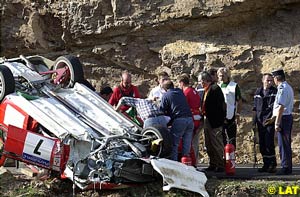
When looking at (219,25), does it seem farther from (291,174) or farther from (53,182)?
(53,182)

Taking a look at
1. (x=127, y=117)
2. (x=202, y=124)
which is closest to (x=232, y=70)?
(x=202, y=124)

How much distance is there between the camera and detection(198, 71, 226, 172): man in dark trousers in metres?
12.0

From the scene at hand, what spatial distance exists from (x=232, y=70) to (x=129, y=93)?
14.3 ft

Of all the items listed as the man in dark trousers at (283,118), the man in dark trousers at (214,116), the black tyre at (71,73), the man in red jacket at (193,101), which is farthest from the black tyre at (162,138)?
the black tyre at (71,73)

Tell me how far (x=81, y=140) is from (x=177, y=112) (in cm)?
183

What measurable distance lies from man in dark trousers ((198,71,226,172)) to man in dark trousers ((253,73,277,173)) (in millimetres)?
699

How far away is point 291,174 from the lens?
11.8 m

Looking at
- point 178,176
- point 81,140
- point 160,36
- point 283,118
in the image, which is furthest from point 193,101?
point 160,36

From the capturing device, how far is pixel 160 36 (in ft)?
56.5

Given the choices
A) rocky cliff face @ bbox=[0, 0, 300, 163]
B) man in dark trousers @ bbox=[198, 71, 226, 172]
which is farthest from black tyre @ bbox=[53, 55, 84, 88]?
rocky cliff face @ bbox=[0, 0, 300, 163]

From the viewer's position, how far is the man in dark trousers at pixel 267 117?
1212cm

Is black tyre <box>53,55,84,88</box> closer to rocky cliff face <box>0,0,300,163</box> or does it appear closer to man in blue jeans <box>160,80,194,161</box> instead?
man in blue jeans <box>160,80,194,161</box>

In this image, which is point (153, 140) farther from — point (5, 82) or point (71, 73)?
point (5, 82)

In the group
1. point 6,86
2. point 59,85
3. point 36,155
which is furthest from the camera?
point 59,85
